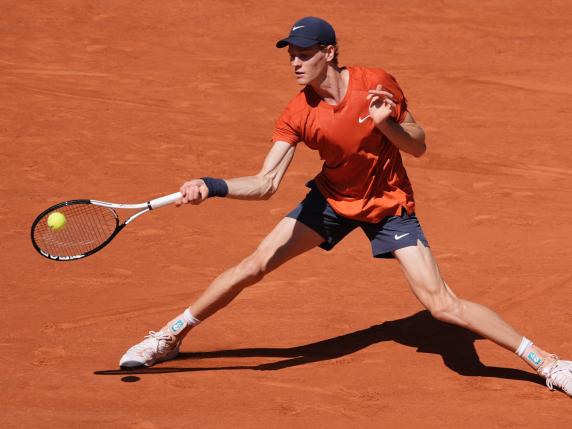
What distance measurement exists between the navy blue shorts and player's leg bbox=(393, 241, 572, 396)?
158 mm

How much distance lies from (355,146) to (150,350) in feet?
6.18

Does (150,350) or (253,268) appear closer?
(253,268)

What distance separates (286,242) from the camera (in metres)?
6.99

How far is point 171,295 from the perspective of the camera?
8383mm

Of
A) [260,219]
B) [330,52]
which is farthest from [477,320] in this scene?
[260,219]

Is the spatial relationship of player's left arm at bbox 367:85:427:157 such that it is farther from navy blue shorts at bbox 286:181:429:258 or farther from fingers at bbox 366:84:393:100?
navy blue shorts at bbox 286:181:429:258

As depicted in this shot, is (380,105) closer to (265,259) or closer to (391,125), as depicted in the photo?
(391,125)

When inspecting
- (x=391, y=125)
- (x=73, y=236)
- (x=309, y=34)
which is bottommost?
(x=73, y=236)

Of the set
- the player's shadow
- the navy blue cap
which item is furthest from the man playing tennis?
the player's shadow

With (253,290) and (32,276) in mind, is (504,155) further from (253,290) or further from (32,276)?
(32,276)

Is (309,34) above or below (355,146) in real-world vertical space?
above

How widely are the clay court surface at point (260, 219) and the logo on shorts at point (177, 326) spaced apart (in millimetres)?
252

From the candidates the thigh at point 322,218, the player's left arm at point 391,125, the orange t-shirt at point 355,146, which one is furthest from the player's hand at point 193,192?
the player's left arm at point 391,125

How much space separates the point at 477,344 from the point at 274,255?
5.52 ft
